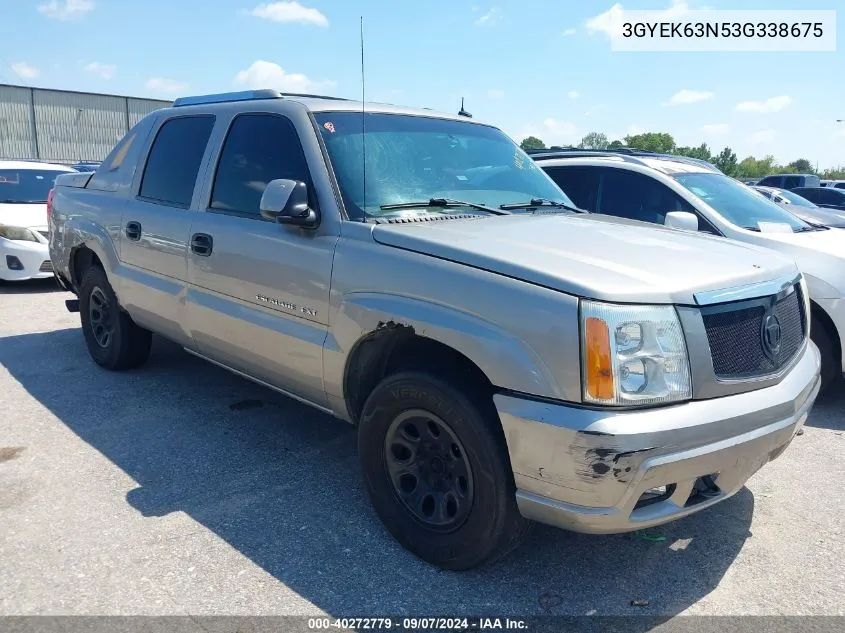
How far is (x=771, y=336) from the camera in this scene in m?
2.78

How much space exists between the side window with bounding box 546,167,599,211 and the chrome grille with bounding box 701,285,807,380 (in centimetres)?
341

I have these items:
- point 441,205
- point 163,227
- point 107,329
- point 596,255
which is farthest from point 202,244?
point 596,255

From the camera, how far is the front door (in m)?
3.35

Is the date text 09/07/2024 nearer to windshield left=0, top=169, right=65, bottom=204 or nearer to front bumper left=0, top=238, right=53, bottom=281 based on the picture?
front bumper left=0, top=238, right=53, bottom=281

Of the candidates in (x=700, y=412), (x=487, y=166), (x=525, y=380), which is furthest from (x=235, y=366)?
(x=700, y=412)

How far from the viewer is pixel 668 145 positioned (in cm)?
7806

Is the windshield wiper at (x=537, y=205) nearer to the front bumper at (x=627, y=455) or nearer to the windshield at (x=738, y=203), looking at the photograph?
the front bumper at (x=627, y=455)

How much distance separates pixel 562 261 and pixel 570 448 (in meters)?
0.72

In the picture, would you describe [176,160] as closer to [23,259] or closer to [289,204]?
[289,204]

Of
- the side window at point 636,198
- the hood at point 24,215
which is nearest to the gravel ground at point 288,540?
the side window at point 636,198

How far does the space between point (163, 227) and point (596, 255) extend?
2.84 m

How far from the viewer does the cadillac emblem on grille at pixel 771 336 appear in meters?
2.75

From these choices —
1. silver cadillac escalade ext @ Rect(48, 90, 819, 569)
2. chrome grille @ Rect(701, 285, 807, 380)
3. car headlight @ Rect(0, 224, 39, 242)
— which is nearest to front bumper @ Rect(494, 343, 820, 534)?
silver cadillac escalade ext @ Rect(48, 90, 819, 569)

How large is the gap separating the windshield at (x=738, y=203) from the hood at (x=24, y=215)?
7.82 meters
